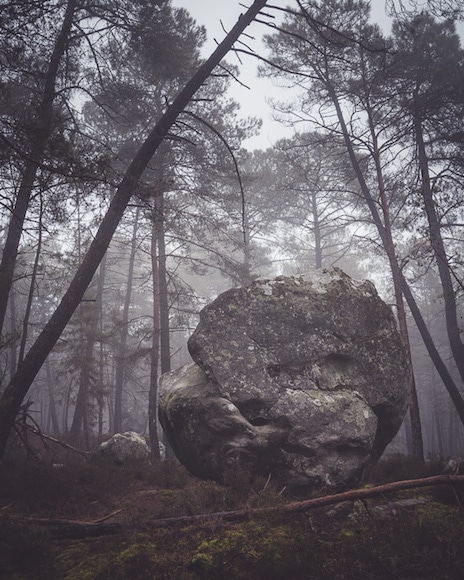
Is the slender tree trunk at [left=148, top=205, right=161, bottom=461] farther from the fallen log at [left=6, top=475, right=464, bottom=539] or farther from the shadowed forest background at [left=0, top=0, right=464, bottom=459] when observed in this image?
the fallen log at [left=6, top=475, right=464, bottom=539]

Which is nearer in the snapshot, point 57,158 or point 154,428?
point 57,158

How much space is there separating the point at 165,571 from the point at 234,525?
1.14 meters

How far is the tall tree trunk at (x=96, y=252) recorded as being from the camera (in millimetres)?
5930

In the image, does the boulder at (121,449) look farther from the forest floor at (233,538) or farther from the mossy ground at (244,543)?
the mossy ground at (244,543)

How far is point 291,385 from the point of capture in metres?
6.05

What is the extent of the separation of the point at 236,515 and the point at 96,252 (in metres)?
4.92

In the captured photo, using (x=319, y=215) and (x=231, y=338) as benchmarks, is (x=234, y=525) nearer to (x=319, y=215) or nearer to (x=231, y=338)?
(x=231, y=338)

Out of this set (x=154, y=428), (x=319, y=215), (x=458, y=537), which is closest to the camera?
(x=458, y=537)

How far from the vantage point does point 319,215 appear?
1972cm

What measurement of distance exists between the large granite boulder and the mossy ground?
677 millimetres

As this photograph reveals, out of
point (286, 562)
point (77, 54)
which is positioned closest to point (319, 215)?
point (77, 54)

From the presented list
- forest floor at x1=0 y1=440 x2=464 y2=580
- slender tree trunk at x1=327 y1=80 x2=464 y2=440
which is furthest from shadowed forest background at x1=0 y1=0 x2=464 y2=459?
forest floor at x1=0 y1=440 x2=464 y2=580

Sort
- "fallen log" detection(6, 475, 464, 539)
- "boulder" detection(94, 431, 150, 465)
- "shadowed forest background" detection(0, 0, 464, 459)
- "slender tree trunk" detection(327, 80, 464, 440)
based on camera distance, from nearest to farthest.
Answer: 1. "fallen log" detection(6, 475, 464, 539)
2. "shadowed forest background" detection(0, 0, 464, 459)
3. "boulder" detection(94, 431, 150, 465)
4. "slender tree trunk" detection(327, 80, 464, 440)

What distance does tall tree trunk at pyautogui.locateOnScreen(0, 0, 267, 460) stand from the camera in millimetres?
5930
